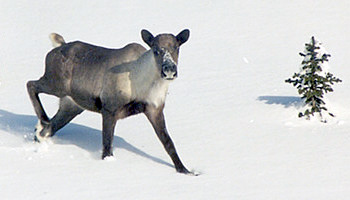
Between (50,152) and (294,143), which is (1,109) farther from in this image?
(294,143)

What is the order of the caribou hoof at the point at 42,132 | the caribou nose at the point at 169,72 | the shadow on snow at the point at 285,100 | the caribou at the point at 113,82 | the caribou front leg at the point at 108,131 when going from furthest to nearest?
the shadow on snow at the point at 285,100 → the caribou hoof at the point at 42,132 → the caribou front leg at the point at 108,131 → the caribou at the point at 113,82 → the caribou nose at the point at 169,72

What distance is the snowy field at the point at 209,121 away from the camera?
7574 mm

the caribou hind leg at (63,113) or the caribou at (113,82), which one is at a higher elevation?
the caribou at (113,82)

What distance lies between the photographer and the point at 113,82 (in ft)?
29.0

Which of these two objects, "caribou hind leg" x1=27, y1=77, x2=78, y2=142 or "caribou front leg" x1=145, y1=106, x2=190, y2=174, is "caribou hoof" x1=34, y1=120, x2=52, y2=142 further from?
"caribou front leg" x1=145, y1=106, x2=190, y2=174

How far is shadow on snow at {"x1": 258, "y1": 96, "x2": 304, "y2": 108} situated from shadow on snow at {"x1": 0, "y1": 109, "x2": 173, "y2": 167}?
3.10 m

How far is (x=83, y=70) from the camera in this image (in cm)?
931

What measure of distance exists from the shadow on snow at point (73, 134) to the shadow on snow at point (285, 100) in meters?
3.10

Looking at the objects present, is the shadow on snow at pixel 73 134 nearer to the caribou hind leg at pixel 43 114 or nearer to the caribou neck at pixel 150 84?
the caribou hind leg at pixel 43 114

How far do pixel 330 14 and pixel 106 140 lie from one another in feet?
39.5

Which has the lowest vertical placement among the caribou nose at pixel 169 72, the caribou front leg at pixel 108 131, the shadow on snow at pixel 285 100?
the caribou front leg at pixel 108 131

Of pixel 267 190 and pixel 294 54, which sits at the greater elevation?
pixel 294 54

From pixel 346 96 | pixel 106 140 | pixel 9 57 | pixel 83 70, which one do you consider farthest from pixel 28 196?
pixel 9 57

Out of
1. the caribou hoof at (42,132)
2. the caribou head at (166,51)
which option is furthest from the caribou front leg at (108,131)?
the caribou hoof at (42,132)
